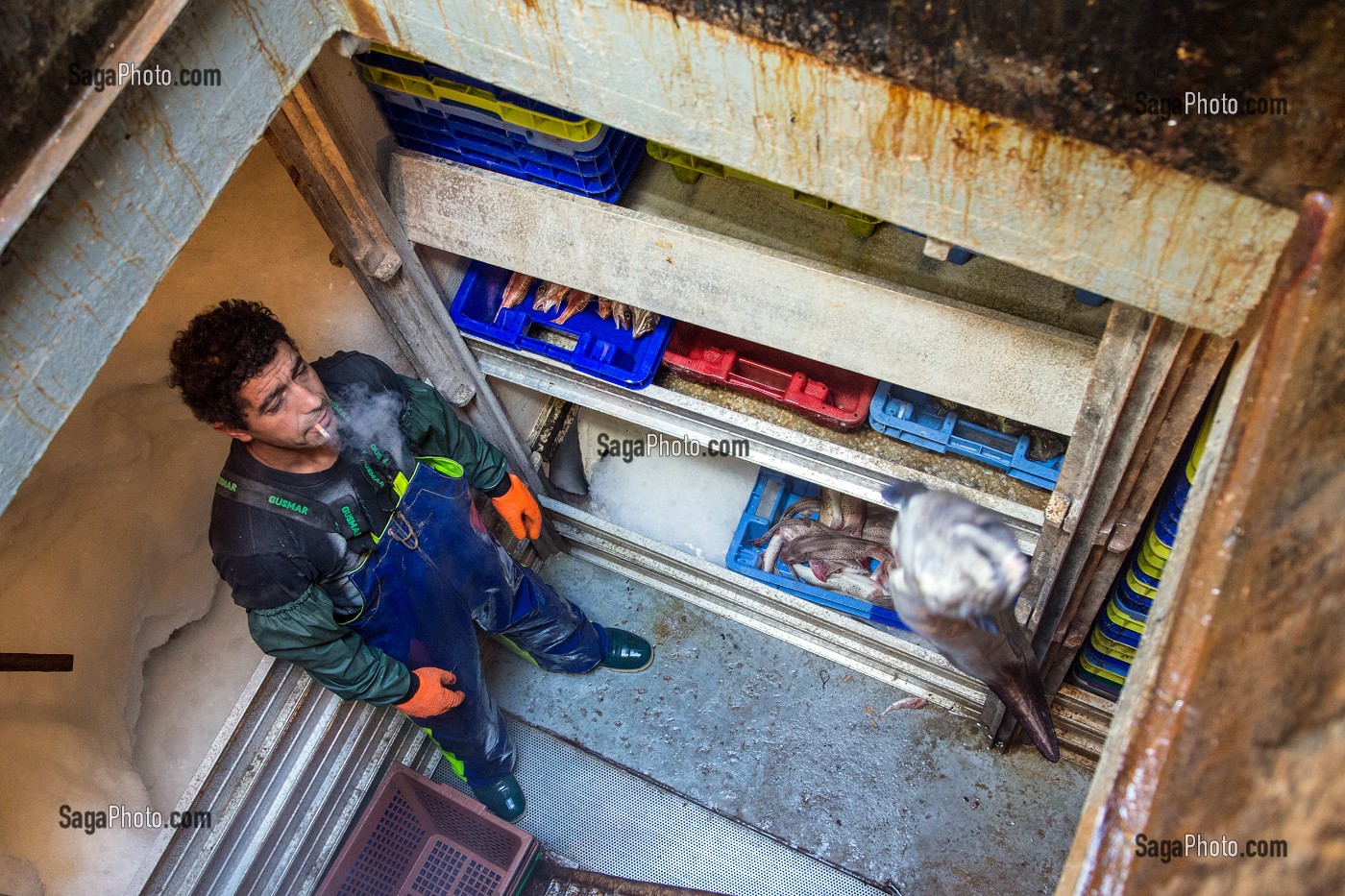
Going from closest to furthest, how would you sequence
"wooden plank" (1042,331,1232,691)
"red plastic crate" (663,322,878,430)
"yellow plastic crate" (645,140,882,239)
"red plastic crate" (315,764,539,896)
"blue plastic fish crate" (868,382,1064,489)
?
1. "wooden plank" (1042,331,1232,691)
2. "yellow plastic crate" (645,140,882,239)
3. "blue plastic fish crate" (868,382,1064,489)
4. "red plastic crate" (663,322,878,430)
5. "red plastic crate" (315,764,539,896)

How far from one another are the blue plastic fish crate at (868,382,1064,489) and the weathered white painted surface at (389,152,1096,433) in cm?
36

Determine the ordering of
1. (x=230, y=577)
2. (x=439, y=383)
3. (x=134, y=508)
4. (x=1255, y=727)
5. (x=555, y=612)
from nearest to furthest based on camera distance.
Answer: (x=1255, y=727), (x=230, y=577), (x=134, y=508), (x=439, y=383), (x=555, y=612)

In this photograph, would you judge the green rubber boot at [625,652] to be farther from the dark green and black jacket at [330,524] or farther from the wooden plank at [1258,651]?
the wooden plank at [1258,651]

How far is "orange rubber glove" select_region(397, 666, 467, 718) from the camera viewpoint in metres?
2.99

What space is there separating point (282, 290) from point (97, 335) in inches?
46.4

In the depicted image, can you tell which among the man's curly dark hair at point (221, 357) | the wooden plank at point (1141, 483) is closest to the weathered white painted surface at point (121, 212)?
the man's curly dark hair at point (221, 357)

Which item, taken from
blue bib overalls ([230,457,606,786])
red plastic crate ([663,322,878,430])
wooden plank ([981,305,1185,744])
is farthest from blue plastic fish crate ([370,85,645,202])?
wooden plank ([981,305,1185,744])

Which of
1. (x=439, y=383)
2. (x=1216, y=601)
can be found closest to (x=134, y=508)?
(x=439, y=383)

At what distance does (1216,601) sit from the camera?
1347mm

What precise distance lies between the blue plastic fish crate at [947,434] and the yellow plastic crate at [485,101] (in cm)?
121

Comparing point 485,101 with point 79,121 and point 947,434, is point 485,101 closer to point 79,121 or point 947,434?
point 79,121

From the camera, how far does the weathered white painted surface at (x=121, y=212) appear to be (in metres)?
1.67

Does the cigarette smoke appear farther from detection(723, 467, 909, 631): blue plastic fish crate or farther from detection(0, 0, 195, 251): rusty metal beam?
detection(723, 467, 909, 631): blue plastic fish crate

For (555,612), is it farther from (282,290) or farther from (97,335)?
(97,335)
